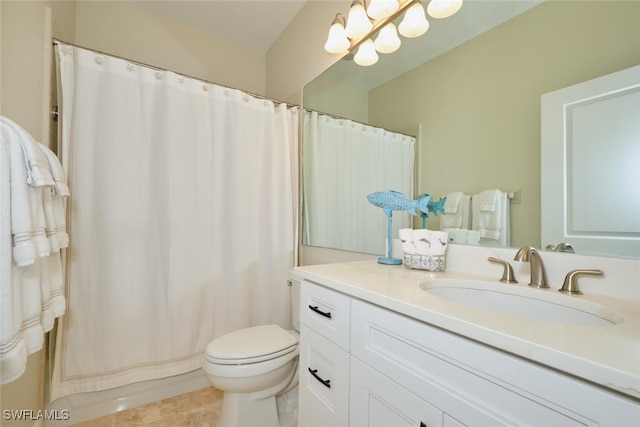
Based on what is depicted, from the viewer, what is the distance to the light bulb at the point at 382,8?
4.07 feet

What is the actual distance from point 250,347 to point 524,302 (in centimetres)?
108

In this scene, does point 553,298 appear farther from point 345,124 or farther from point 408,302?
point 345,124

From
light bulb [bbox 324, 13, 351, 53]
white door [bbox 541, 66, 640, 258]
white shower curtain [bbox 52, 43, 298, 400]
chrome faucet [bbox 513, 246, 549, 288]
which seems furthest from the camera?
light bulb [bbox 324, 13, 351, 53]

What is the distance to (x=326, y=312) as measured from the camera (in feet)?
2.89

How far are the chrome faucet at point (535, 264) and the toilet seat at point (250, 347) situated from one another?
1.00 m

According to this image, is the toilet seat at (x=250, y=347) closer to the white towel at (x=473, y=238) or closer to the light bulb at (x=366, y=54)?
the white towel at (x=473, y=238)

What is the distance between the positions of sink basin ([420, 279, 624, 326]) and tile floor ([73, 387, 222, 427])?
53.7 inches

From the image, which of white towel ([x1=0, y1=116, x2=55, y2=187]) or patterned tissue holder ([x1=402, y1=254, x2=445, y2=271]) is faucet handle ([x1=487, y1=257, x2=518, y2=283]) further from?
white towel ([x1=0, y1=116, x2=55, y2=187])

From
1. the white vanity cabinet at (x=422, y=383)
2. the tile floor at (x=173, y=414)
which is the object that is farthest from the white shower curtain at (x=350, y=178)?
the tile floor at (x=173, y=414)

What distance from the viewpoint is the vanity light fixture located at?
1.13 m

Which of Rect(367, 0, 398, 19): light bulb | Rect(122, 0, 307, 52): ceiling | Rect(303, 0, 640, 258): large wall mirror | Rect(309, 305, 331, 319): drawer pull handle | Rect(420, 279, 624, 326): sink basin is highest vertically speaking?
Rect(122, 0, 307, 52): ceiling

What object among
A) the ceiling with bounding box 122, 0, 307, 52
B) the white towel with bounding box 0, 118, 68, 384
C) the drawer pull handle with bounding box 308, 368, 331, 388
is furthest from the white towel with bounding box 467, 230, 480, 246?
the ceiling with bounding box 122, 0, 307, 52

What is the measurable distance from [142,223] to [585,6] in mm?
1973

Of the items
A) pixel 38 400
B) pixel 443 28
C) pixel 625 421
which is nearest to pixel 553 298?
pixel 625 421
